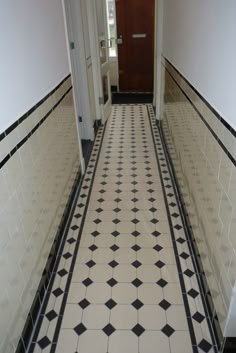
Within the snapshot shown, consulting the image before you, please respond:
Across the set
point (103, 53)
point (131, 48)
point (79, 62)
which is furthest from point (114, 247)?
point (131, 48)

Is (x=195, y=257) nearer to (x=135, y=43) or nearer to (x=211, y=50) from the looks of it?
(x=211, y=50)

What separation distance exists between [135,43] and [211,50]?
5.17m

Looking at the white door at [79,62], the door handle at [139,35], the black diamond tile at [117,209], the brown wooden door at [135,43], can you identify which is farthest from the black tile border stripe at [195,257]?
the door handle at [139,35]

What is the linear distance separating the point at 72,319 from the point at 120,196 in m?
1.47

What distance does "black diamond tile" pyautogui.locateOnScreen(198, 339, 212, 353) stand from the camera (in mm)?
1741

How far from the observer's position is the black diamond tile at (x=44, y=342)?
1792 mm

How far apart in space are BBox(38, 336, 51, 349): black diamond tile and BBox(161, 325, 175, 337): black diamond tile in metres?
0.70

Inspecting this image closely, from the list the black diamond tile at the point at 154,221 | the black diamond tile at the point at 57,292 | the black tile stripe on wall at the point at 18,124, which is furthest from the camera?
the black diamond tile at the point at 154,221

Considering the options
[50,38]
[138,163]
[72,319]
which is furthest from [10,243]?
[138,163]

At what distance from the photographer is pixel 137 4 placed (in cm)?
614

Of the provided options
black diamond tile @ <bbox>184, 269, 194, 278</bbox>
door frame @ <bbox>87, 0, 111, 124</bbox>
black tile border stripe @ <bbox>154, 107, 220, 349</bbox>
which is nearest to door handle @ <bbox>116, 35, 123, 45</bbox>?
door frame @ <bbox>87, 0, 111, 124</bbox>

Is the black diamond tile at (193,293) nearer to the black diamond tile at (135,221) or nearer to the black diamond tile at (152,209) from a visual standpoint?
the black diamond tile at (135,221)

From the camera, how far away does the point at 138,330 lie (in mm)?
1866

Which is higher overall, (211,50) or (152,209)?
(211,50)
